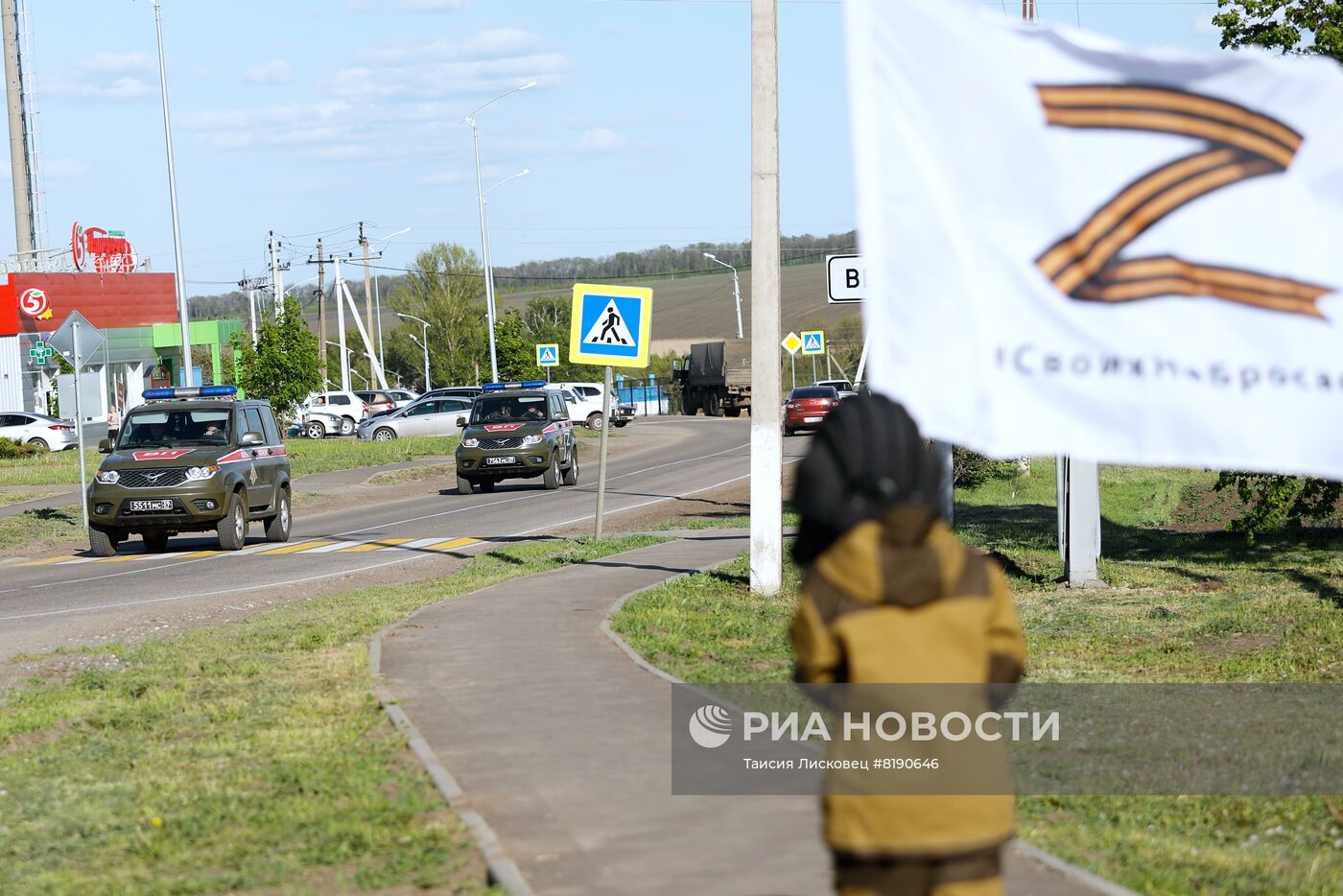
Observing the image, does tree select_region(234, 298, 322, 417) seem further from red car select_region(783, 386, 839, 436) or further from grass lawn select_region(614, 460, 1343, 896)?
grass lawn select_region(614, 460, 1343, 896)

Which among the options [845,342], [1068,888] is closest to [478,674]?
[1068,888]

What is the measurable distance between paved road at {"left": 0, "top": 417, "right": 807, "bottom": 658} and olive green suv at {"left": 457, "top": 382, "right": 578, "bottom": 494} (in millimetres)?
512

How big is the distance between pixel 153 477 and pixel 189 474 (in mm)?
460

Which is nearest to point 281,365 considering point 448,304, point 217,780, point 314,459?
point 314,459

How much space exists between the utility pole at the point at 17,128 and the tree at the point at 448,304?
47.5 metres

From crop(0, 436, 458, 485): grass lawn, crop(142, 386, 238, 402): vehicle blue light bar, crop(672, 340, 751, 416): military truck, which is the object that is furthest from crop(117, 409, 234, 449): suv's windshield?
crop(672, 340, 751, 416): military truck

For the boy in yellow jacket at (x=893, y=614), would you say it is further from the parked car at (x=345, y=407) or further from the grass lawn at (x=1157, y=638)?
the parked car at (x=345, y=407)

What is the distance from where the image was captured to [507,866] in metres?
5.42

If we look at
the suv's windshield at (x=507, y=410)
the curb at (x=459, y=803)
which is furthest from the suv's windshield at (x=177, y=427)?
the curb at (x=459, y=803)

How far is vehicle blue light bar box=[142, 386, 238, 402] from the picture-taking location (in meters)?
21.3

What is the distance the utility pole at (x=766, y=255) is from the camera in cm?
1270

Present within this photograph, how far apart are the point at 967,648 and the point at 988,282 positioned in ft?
5.28

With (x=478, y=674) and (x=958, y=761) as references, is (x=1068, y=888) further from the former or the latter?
(x=478, y=674)

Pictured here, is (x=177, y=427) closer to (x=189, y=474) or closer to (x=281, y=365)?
(x=189, y=474)
